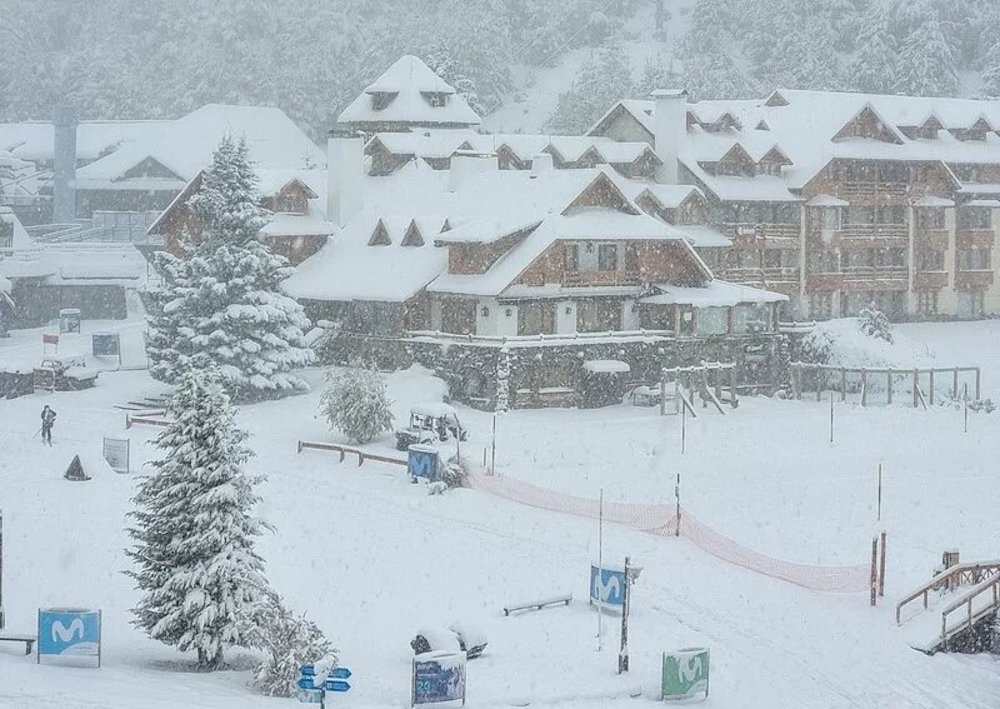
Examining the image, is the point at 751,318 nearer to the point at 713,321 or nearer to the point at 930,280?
the point at 713,321

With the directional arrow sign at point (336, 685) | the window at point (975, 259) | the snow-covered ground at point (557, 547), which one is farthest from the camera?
the window at point (975, 259)

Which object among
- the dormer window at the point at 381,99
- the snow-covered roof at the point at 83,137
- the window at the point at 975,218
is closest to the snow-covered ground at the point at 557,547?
the window at the point at 975,218

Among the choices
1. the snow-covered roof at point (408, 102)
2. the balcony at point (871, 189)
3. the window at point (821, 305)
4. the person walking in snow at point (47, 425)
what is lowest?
the person walking in snow at point (47, 425)

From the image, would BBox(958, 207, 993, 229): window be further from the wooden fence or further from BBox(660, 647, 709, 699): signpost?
BBox(660, 647, 709, 699): signpost

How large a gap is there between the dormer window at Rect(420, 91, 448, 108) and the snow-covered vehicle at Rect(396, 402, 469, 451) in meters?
43.2

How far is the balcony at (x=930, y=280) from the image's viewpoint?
81.2m

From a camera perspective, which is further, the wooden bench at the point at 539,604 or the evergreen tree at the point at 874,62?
the evergreen tree at the point at 874,62

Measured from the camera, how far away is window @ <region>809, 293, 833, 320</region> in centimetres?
7850

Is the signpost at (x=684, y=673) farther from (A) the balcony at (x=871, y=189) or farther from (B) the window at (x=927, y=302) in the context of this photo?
(B) the window at (x=927, y=302)

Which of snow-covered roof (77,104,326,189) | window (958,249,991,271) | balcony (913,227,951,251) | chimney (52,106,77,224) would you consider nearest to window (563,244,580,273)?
balcony (913,227,951,251)

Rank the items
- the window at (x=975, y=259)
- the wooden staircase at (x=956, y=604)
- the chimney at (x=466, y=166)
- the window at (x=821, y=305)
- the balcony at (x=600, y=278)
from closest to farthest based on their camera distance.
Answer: the wooden staircase at (x=956, y=604) < the balcony at (x=600, y=278) < the chimney at (x=466, y=166) < the window at (x=821, y=305) < the window at (x=975, y=259)

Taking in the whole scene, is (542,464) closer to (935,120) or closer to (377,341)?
(377,341)

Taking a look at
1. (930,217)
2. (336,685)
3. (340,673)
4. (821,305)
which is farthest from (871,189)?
(336,685)

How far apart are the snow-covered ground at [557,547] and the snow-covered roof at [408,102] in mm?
33711
